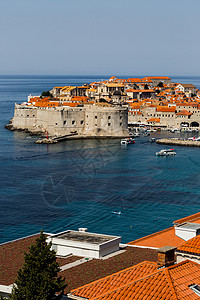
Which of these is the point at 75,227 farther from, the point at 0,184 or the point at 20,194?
the point at 0,184

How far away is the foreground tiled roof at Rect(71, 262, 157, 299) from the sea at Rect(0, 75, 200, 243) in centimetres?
920

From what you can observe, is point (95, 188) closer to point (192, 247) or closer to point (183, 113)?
point (192, 247)

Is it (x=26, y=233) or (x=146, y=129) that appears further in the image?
(x=146, y=129)

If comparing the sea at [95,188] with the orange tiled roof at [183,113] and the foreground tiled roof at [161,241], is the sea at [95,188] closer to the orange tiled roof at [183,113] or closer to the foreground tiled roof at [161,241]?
the foreground tiled roof at [161,241]

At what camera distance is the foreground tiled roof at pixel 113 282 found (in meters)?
7.86

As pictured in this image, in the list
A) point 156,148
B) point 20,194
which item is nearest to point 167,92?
point 156,148

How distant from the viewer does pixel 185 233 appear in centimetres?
1250

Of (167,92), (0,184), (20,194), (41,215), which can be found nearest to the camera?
(41,215)

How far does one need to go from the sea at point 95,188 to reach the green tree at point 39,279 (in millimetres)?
9614

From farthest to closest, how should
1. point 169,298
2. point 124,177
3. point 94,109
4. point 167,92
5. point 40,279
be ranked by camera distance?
1. point 167,92
2. point 94,109
3. point 124,177
4. point 40,279
5. point 169,298

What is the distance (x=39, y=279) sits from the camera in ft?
25.6

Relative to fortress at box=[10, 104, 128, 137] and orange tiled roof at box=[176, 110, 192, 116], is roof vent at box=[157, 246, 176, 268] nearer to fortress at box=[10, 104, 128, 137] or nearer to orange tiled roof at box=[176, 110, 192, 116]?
fortress at box=[10, 104, 128, 137]

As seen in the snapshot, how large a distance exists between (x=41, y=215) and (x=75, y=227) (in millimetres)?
2168

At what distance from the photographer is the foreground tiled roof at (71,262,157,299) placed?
25.8 feet
